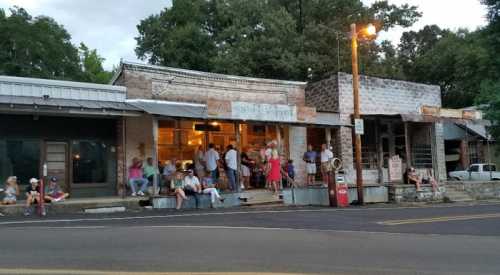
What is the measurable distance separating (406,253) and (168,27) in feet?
117

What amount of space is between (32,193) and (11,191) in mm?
1128

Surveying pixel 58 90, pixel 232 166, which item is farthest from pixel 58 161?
pixel 232 166

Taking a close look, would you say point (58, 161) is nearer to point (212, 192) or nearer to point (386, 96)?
point (212, 192)

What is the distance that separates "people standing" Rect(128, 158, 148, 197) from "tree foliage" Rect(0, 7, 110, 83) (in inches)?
1036

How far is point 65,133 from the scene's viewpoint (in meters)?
18.8

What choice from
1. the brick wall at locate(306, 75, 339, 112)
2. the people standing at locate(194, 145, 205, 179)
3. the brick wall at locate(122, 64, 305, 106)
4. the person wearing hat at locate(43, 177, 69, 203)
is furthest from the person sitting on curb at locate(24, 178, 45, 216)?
the brick wall at locate(306, 75, 339, 112)

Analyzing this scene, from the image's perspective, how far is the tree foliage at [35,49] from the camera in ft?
135

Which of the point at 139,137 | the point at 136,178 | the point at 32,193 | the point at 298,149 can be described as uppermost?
the point at 139,137

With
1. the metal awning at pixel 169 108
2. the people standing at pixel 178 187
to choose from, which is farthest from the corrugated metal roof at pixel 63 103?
the people standing at pixel 178 187

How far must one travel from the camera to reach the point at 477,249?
31.1 ft

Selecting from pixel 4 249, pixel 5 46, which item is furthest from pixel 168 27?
pixel 4 249

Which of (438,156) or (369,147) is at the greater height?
(369,147)

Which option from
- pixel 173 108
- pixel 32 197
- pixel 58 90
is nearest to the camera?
pixel 32 197

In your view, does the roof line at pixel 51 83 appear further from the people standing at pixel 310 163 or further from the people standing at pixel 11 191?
the people standing at pixel 310 163
